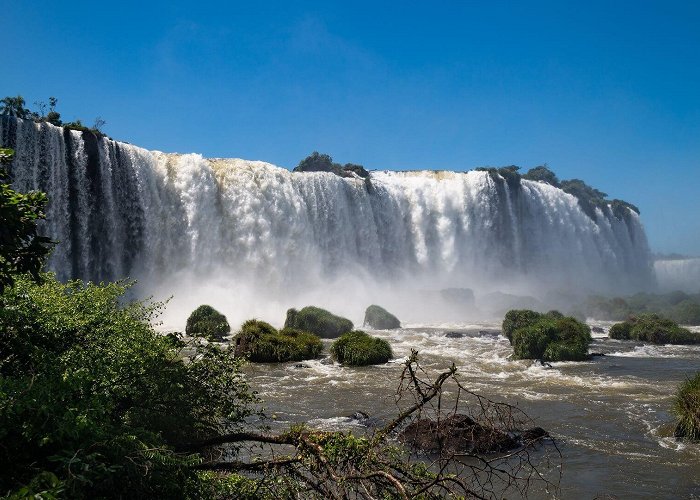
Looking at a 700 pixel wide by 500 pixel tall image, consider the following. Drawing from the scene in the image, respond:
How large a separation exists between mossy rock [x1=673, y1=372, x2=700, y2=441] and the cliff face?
27401 millimetres

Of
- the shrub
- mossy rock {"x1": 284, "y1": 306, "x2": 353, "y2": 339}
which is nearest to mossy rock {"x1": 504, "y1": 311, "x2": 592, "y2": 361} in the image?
the shrub

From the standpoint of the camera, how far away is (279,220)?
4006 cm

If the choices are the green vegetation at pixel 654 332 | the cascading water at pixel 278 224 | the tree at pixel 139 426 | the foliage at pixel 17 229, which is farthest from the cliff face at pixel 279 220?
Result: the foliage at pixel 17 229

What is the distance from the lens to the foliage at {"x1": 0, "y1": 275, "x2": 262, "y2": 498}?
4.31m

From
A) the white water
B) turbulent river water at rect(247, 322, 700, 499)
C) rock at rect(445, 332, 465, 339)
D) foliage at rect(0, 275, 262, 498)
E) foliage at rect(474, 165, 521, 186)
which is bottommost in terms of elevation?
turbulent river water at rect(247, 322, 700, 499)

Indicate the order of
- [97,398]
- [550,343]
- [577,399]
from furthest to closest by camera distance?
[550,343], [577,399], [97,398]

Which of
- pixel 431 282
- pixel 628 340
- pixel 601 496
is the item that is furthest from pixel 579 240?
pixel 601 496

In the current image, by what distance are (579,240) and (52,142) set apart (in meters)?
62.9

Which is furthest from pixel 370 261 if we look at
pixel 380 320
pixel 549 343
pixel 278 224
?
pixel 549 343

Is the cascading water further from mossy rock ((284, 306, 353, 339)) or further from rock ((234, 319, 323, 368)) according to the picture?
rock ((234, 319, 323, 368))

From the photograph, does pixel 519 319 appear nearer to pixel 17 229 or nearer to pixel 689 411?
pixel 689 411

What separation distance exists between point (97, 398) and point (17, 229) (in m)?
1.64

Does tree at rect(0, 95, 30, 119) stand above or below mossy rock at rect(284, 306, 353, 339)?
above

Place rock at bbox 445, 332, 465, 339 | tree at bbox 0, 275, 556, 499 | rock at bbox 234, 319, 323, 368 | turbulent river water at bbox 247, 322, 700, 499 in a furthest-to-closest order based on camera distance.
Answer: rock at bbox 445, 332, 465, 339 < rock at bbox 234, 319, 323, 368 < turbulent river water at bbox 247, 322, 700, 499 < tree at bbox 0, 275, 556, 499
